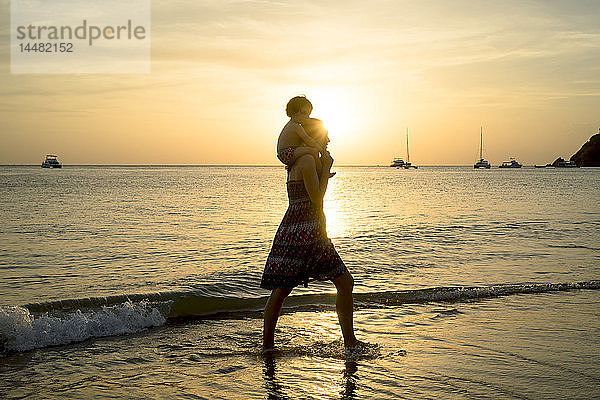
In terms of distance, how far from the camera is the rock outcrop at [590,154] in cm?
16812

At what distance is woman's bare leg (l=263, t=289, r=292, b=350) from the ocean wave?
81.5 inches

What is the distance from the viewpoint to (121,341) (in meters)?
6.52

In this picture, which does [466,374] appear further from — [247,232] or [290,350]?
[247,232]

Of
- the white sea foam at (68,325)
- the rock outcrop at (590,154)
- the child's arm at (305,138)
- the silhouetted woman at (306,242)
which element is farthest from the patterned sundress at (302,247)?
the rock outcrop at (590,154)

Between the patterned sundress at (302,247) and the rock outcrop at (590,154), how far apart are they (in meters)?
182

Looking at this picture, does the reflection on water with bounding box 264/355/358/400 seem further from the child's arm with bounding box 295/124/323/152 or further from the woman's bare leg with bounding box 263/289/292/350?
the child's arm with bounding box 295/124/323/152

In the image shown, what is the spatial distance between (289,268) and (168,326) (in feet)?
8.79

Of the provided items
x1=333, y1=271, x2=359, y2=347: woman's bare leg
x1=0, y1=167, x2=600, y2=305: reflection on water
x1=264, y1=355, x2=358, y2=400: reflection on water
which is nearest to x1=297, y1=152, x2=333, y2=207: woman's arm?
x1=333, y1=271, x2=359, y2=347: woman's bare leg

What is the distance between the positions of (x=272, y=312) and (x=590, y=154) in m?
188

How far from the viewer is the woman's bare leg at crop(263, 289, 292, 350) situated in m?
5.59

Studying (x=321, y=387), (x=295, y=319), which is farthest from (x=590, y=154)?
(x=321, y=387)

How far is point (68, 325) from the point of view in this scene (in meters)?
6.75

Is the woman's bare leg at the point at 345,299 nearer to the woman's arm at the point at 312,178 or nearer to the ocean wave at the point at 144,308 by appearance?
the woman's arm at the point at 312,178

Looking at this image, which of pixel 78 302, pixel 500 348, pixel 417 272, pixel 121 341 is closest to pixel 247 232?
pixel 417 272
